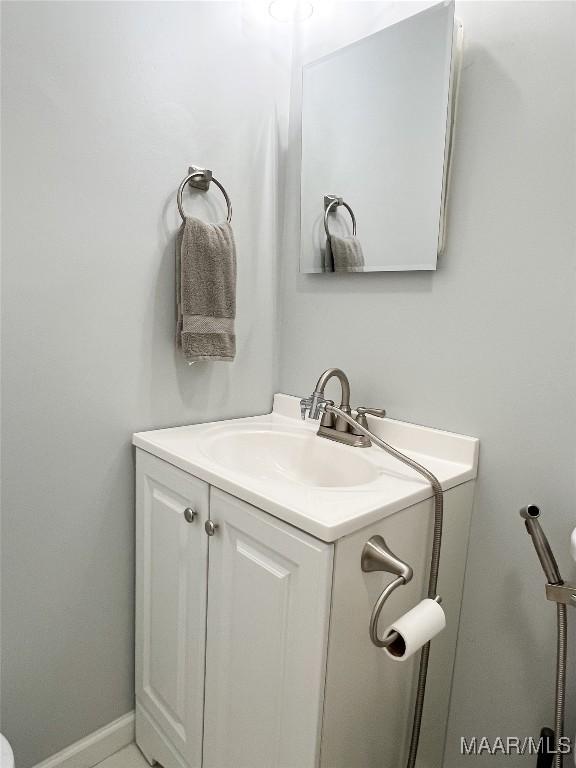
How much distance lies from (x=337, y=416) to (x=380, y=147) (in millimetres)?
702

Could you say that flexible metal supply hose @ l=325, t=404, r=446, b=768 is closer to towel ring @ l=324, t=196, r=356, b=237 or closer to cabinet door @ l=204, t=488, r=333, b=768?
cabinet door @ l=204, t=488, r=333, b=768

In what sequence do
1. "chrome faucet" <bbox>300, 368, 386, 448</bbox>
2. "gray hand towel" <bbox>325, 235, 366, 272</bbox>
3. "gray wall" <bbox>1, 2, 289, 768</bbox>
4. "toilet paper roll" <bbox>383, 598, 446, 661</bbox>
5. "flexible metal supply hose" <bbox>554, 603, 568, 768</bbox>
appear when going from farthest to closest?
1. "gray hand towel" <bbox>325, 235, 366, 272</bbox>
2. "chrome faucet" <bbox>300, 368, 386, 448</bbox>
3. "gray wall" <bbox>1, 2, 289, 768</bbox>
4. "flexible metal supply hose" <bbox>554, 603, 568, 768</bbox>
5. "toilet paper roll" <bbox>383, 598, 446, 661</bbox>

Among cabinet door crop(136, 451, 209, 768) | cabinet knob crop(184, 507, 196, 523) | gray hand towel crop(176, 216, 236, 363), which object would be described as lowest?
cabinet door crop(136, 451, 209, 768)

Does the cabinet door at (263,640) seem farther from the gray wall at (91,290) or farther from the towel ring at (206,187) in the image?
the towel ring at (206,187)

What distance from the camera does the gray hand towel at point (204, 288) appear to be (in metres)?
1.22

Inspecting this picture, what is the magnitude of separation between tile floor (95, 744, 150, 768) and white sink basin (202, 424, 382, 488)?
2.74 feet

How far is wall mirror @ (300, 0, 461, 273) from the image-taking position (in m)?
1.10

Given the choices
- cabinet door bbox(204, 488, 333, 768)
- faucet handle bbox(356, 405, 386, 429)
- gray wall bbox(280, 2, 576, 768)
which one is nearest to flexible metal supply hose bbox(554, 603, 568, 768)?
gray wall bbox(280, 2, 576, 768)

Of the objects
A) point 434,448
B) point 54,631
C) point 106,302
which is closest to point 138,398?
point 106,302

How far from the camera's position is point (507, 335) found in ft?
3.39

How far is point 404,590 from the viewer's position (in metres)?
0.94

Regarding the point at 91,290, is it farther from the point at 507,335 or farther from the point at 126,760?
the point at 126,760

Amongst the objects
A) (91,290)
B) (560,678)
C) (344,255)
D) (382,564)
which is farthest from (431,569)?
(91,290)

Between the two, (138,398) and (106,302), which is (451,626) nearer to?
(138,398)
